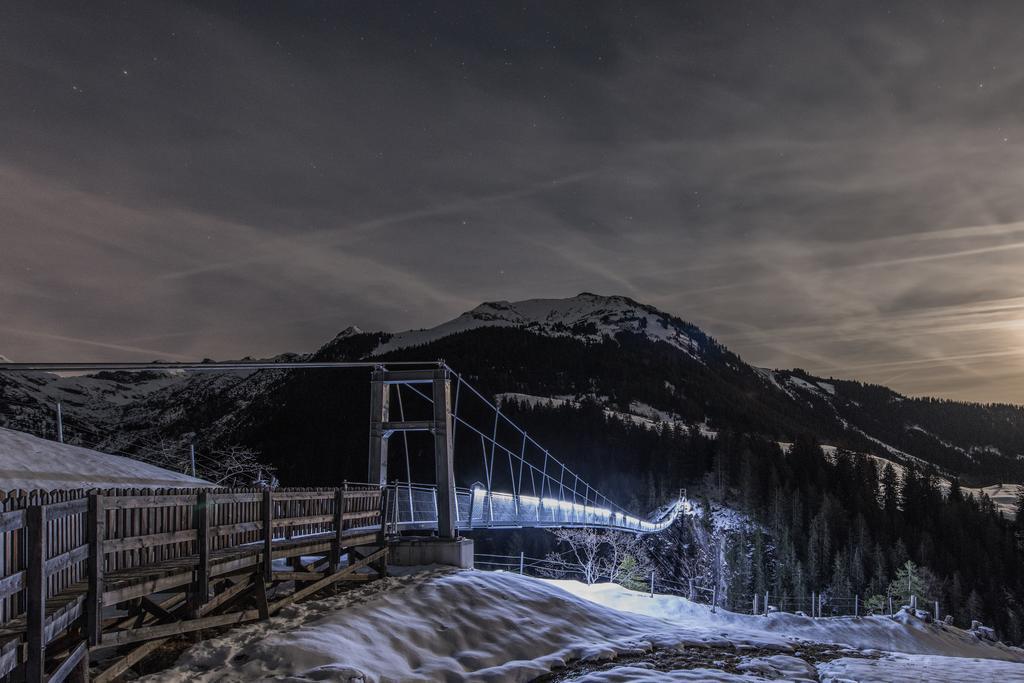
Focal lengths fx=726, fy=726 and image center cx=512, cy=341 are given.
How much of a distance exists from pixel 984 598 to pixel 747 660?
113536 millimetres

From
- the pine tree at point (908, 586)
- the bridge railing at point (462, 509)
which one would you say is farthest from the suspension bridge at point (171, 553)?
the pine tree at point (908, 586)

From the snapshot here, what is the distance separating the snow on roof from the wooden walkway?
7.13m

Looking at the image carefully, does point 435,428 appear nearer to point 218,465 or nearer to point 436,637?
point 436,637

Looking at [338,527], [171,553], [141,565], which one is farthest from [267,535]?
[141,565]

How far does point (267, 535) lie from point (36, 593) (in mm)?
5525

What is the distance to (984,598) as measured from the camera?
103m

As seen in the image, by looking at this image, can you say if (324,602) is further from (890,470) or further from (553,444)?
(890,470)

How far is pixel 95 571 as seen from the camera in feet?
22.4

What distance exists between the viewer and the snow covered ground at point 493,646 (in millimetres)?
9094

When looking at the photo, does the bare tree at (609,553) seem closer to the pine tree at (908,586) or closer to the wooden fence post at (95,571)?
the pine tree at (908,586)

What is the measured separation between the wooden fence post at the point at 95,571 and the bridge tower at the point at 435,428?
1050cm

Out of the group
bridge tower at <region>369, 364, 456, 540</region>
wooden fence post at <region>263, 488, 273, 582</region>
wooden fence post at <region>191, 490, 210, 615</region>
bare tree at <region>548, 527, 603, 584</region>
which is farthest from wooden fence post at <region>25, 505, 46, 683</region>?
bare tree at <region>548, 527, 603, 584</region>

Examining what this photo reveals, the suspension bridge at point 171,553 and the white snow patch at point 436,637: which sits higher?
the suspension bridge at point 171,553

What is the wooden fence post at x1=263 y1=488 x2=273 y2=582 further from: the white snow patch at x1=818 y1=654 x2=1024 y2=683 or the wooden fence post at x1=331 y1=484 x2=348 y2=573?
the white snow patch at x1=818 y1=654 x2=1024 y2=683
